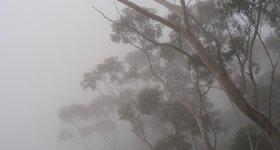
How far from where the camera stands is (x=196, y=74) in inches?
741

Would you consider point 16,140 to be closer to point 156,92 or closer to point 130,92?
point 130,92

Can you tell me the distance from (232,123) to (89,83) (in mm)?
15557

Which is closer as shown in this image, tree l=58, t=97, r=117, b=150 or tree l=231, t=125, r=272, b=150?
tree l=231, t=125, r=272, b=150

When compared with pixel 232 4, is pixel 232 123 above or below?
above

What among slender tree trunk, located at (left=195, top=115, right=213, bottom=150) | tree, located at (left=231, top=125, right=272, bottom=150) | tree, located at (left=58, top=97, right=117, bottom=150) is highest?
tree, located at (left=58, top=97, right=117, bottom=150)

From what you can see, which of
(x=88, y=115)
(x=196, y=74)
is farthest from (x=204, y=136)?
(x=88, y=115)

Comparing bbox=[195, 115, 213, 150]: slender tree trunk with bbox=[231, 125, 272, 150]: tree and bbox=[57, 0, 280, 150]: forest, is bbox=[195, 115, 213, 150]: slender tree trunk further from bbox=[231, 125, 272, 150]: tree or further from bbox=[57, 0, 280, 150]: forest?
bbox=[231, 125, 272, 150]: tree

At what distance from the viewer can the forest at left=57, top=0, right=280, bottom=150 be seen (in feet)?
23.8

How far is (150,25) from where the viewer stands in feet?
77.6

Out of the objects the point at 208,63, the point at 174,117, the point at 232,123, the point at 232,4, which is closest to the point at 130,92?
the point at 232,123

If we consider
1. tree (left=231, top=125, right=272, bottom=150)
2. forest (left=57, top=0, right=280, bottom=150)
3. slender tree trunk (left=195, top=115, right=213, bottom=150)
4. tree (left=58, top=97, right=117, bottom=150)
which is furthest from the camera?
tree (left=58, top=97, right=117, bottom=150)

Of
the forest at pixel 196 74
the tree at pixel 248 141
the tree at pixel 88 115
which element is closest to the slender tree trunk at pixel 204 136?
the forest at pixel 196 74

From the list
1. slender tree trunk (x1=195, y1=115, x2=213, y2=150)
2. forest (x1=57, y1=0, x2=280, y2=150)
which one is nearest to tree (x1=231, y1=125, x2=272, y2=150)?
forest (x1=57, y1=0, x2=280, y2=150)

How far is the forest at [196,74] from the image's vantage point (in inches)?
285
